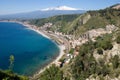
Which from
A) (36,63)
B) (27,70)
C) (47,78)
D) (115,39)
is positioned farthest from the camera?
(36,63)

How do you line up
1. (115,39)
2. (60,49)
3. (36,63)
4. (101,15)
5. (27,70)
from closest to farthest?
(115,39) < (27,70) < (36,63) < (60,49) < (101,15)

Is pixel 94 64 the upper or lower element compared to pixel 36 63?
upper

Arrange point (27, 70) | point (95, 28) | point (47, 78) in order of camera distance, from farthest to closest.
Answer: point (95, 28), point (27, 70), point (47, 78)

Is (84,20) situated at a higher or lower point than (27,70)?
higher

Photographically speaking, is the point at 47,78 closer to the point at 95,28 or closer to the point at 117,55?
the point at 117,55

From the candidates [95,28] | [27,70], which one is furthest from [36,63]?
[95,28]

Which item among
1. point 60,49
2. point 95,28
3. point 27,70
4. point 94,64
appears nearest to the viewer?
point 94,64

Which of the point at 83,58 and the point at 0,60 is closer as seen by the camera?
the point at 83,58

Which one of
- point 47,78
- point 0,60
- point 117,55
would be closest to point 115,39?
point 117,55

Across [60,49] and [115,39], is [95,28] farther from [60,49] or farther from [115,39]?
[115,39]
